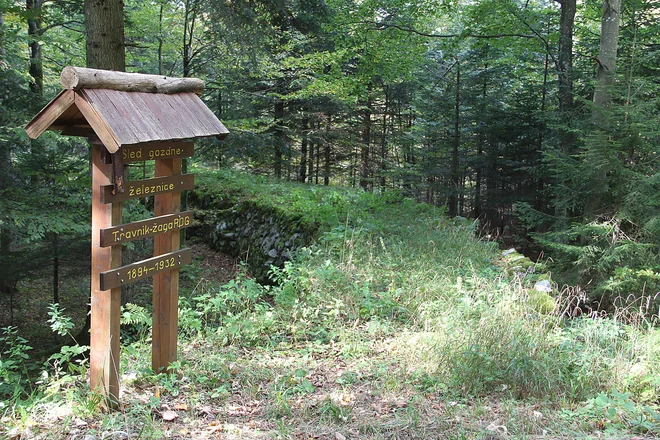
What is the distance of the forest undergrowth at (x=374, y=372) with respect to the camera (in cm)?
356

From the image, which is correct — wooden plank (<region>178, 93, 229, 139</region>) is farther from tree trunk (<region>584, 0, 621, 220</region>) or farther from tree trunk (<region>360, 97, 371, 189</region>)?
tree trunk (<region>360, 97, 371, 189</region>)

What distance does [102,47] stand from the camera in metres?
6.25

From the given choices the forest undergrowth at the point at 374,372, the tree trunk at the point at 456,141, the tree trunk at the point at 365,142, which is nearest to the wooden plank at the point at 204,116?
the forest undergrowth at the point at 374,372

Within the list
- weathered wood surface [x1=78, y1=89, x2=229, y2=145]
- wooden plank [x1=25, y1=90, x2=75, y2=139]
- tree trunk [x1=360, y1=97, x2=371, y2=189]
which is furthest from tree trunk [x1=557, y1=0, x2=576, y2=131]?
wooden plank [x1=25, y1=90, x2=75, y2=139]

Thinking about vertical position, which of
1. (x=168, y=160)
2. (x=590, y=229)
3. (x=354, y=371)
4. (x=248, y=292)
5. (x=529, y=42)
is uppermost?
(x=529, y=42)

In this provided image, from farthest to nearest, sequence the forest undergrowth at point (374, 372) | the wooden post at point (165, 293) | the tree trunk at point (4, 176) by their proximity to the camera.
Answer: the tree trunk at point (4, 176), the wooden post at point (165, 293), the forest undergrowth at point (374, 372)

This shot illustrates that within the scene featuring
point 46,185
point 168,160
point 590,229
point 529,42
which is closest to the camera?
point 168,160

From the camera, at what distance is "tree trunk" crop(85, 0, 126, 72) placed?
619 centimetres

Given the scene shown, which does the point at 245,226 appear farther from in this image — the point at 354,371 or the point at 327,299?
the point at 354,371

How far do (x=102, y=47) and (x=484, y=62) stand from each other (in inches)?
562

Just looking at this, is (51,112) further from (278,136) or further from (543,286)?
(278,136)

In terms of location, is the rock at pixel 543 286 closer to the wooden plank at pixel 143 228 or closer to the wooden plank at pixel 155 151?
the wooden plank at pixel 143 228

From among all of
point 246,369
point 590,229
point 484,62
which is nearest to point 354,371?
point 246,369

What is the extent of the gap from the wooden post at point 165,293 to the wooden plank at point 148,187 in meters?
0.08
